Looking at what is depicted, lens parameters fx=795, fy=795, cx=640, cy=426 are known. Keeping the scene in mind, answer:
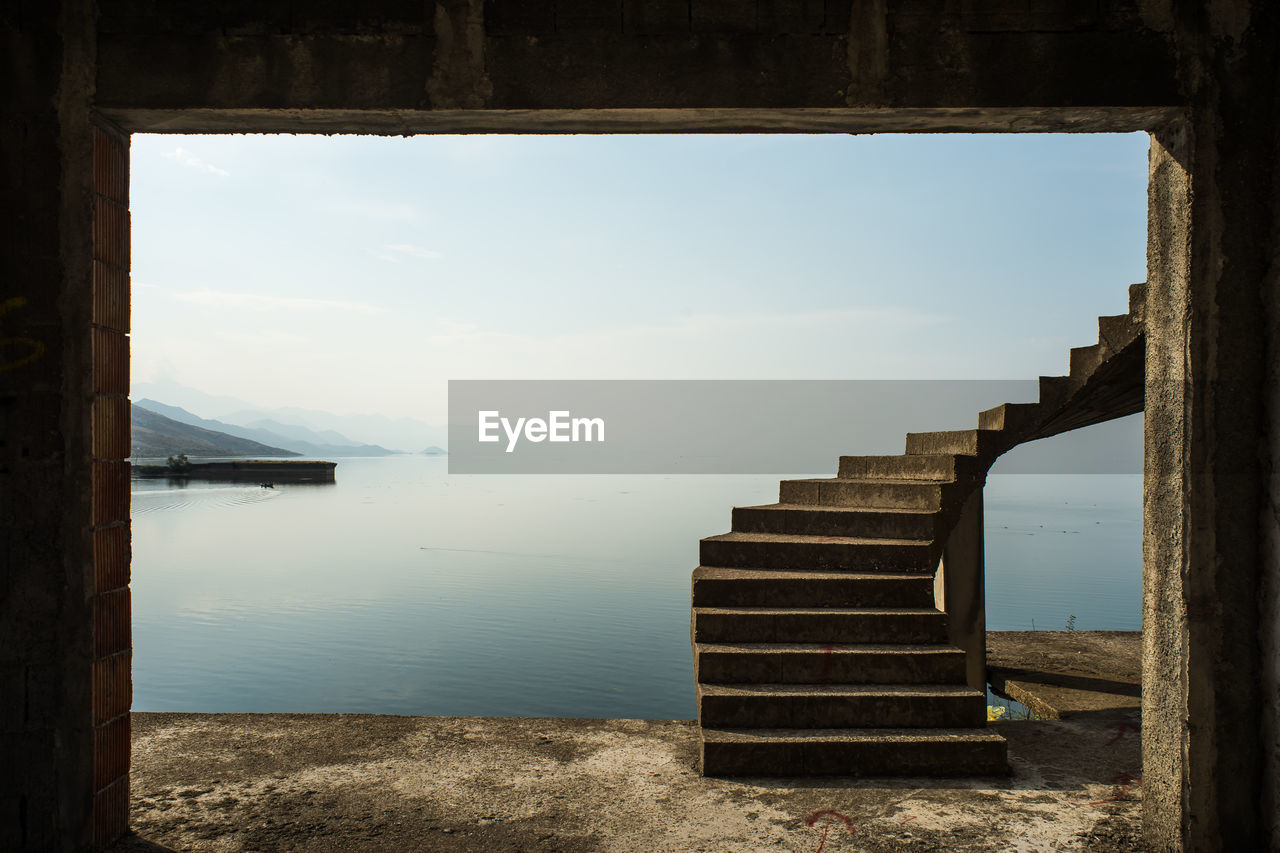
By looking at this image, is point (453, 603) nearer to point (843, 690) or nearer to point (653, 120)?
point (843, 690)

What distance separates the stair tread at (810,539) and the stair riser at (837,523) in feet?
0.15

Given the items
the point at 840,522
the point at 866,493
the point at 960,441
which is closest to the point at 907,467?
the point at 960,441

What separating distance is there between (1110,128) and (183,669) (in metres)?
19.3

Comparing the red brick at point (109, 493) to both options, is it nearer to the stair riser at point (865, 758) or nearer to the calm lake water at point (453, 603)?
the stair riser at point (865, 758)

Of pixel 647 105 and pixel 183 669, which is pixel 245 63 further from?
pixel 183 669

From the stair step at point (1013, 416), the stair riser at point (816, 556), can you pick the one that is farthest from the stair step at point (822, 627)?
the stair step at point (1013, 416)

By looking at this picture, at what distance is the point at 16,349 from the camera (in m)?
3.22

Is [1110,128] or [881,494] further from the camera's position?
[881,494]

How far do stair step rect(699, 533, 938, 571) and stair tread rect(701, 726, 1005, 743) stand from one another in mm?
1237

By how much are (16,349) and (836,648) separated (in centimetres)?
442

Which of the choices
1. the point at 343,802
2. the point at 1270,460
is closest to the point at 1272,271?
the point at 1270,460

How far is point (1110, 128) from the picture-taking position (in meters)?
3.47

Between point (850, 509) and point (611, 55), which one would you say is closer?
point (611, 55)

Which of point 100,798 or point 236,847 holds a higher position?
point 100,798
